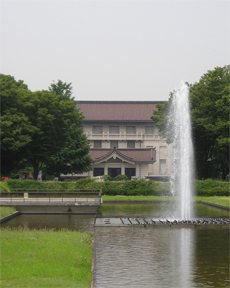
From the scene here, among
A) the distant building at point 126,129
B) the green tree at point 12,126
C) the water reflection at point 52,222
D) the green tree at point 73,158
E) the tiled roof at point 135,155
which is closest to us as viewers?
the water reflection at point 52,222

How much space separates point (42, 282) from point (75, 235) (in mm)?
8092

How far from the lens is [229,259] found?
1602cm

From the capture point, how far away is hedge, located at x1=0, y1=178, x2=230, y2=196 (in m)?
47.8

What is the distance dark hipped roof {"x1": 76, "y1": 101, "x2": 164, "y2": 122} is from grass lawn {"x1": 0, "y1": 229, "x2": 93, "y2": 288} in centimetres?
6778

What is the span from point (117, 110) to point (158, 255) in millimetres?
72162

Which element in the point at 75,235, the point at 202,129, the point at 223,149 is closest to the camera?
the point at 75,235

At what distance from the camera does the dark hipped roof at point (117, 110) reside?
283 feet

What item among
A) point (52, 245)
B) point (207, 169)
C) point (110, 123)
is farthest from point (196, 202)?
point (110, 123)

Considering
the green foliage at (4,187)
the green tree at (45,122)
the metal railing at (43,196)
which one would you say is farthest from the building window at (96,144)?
the metal railing at (43,196)

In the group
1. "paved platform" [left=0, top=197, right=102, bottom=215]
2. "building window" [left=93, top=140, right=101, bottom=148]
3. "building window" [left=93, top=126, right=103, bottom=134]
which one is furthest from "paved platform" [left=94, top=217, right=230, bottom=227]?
"building window" [left=93, top=126, right=103, bottom=134]

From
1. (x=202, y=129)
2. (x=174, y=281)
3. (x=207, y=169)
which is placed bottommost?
(x=174, y=281)

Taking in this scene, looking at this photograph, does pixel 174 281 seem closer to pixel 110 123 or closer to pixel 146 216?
pixel 146 216

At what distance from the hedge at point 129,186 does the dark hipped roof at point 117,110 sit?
3709 cm

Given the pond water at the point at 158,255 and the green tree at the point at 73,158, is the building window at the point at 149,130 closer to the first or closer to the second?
the green tree at the point at 73,158
